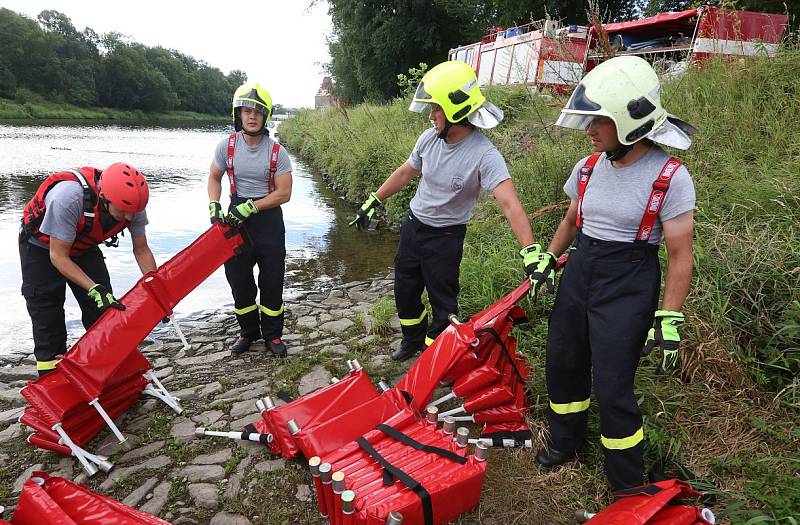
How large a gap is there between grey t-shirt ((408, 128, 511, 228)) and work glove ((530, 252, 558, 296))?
0.65 m

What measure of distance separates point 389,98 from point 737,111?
20360 millimetres

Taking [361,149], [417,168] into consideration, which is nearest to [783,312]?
[417,168]

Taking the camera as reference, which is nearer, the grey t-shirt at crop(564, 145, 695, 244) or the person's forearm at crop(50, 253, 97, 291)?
the grey t-shirt at crop(564, 145, 695, 244)

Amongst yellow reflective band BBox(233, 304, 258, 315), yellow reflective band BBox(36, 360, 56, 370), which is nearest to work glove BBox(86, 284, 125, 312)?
yellow reflective band BBox(36, 360, 56, 370)

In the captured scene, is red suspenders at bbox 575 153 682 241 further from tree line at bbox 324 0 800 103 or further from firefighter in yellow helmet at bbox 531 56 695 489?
tree line at bbox 324 0 800 103

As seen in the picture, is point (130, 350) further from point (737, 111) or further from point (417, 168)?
point (737, 111)

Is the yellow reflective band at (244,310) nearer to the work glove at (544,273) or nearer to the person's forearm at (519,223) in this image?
the person's forearm at (519,223)

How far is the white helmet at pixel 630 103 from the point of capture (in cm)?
212

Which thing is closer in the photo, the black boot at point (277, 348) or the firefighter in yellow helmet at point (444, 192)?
the firefighter in yellow helmet at point (444, 192)

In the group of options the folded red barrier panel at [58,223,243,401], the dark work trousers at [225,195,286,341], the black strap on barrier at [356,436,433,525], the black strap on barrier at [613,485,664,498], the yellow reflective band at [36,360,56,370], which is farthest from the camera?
the dark work trousers at [225,195,286,341]

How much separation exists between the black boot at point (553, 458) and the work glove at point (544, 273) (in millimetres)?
949

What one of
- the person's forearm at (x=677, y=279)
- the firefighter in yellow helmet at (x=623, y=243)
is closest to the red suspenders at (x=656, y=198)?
the firefighter in yellow helmet at (x=623, y=243)

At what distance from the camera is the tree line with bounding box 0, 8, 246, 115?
55875 mm

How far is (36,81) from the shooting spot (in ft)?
186
